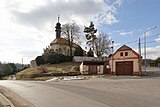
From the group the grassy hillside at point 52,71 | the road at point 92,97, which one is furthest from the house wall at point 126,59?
the road at point 92,97

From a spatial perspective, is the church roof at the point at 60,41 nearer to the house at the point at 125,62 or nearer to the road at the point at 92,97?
the house at the point at 125,62

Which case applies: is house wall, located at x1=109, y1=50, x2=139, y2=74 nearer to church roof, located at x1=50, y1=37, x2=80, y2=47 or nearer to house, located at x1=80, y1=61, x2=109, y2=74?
house, located at x1=80, y1=61, x2=109, y2=74

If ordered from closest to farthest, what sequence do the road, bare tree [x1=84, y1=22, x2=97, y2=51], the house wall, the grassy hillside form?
the road
the house wall
the grassy hillside
bare tree [x1=84, y1=22, x2=97, y2=51]

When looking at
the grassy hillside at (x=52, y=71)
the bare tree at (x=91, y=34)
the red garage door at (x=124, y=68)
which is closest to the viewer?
the red garage door at (x=124, y=68)

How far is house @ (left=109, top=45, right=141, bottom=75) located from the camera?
5419 centimetres

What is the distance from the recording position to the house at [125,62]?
54.2 m

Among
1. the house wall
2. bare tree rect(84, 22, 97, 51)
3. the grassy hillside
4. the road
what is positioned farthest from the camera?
bare tree rect(84, 22, 97, 51)

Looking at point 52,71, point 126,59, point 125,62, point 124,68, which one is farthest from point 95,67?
point 52,71

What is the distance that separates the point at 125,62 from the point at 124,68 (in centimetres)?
122

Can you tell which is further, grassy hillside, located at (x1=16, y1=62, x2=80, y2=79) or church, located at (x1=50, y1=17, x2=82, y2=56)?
church, located at (x1=50, y1=17, x2=82, y2=56)

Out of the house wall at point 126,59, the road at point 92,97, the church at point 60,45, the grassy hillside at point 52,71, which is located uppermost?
the church at point 60,45

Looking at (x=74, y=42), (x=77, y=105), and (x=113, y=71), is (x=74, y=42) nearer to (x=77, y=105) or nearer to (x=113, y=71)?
(x=113, y=71)

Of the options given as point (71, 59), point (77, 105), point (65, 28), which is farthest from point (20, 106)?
point (65, 28)

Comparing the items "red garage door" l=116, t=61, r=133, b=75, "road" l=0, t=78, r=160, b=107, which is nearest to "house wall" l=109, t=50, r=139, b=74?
"red garage door" l=116, t=61, r=133, b=75
